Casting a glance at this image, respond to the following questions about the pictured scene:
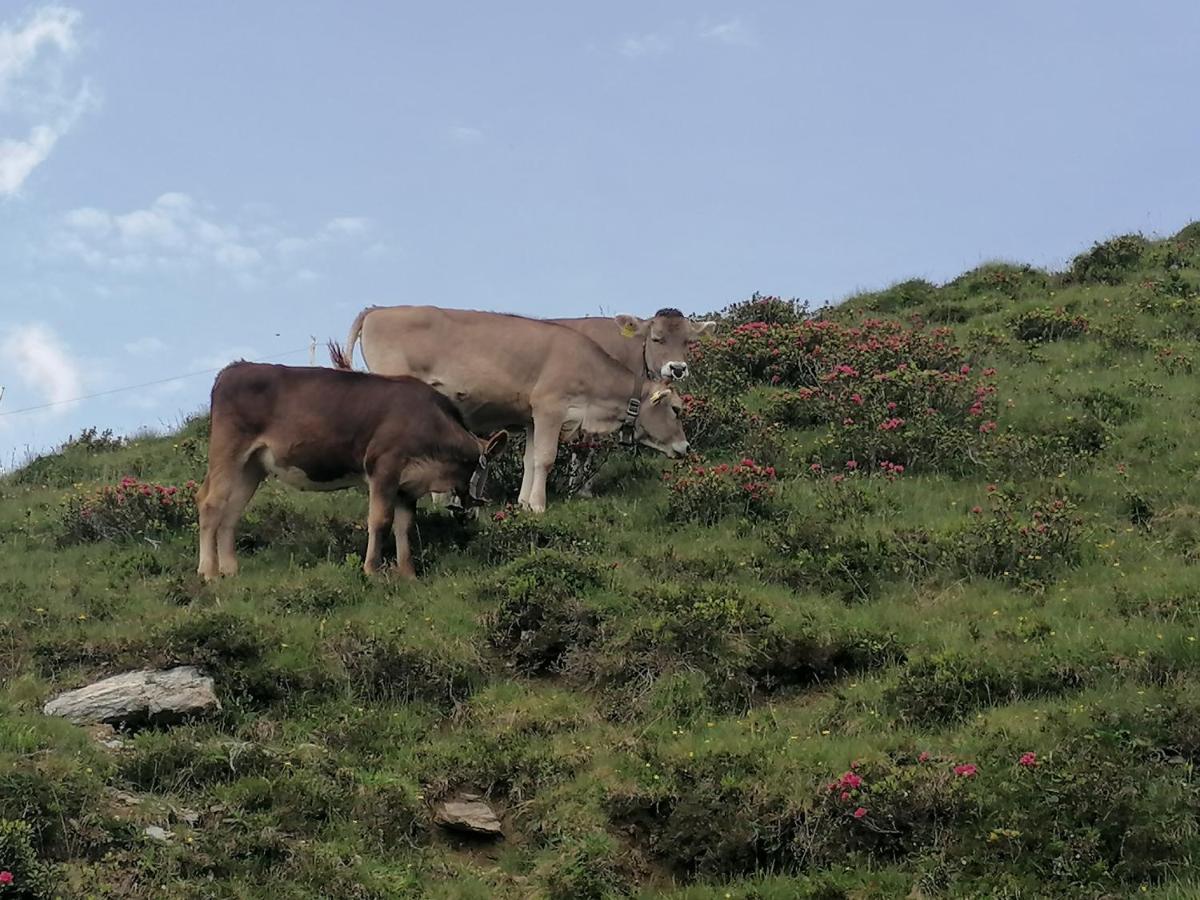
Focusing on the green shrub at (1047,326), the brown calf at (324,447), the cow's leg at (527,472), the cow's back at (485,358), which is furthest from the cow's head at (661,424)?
the green shrub at (1047,326)

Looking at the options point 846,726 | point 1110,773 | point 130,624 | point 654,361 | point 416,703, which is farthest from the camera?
point 654,361

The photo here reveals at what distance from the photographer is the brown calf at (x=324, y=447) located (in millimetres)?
14914

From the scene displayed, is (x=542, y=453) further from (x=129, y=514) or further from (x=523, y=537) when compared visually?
(x=129, y=514)

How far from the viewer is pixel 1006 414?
1802 cm

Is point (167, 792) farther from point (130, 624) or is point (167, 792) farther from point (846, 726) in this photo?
point (846, 726)

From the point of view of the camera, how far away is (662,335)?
763 inches

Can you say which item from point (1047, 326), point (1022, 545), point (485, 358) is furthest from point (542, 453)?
point (1047, 326)

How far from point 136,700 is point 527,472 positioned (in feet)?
23.3

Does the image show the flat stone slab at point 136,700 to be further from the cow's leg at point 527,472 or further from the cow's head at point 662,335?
the cow's head at point 662,335

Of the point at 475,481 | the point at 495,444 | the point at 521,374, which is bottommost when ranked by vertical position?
the point at 475,481

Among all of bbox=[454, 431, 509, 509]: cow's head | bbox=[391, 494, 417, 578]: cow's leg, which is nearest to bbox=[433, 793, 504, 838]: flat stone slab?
bbox=[391, 494, 417, 578]: cow's leg

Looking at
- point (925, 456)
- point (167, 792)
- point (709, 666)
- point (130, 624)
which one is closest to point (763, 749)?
point (709, 666)

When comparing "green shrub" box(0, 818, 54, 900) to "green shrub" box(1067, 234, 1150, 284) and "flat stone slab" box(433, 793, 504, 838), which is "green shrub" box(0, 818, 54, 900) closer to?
"flat stone slab" box(433, 793, 504, 838)

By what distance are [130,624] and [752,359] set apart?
11.0 meters
